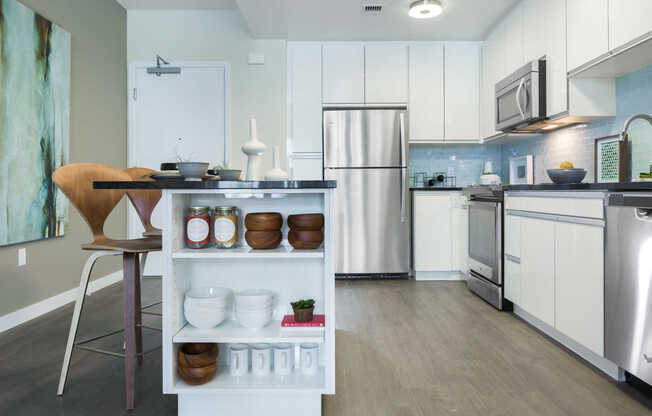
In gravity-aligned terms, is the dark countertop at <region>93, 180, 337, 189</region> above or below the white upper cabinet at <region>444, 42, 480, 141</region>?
below

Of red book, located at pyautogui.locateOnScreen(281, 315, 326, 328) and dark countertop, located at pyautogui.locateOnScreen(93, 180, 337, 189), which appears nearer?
dark countertop, located at pyautogui.locateOnScreen(93, 180, 337, 189)

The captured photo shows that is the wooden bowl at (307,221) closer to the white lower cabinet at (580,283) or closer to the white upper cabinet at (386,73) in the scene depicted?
the white lower cabinet at (580,283)

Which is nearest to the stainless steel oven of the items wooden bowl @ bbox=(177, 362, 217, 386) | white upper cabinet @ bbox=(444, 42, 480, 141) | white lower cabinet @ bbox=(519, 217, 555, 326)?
white lower cabinet @ bbox=(519, 217, 555, 326)

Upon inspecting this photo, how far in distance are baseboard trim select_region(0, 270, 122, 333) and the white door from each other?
878 mm

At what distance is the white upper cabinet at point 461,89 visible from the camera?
4.32 m

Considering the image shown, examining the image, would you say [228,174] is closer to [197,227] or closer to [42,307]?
[197,227]

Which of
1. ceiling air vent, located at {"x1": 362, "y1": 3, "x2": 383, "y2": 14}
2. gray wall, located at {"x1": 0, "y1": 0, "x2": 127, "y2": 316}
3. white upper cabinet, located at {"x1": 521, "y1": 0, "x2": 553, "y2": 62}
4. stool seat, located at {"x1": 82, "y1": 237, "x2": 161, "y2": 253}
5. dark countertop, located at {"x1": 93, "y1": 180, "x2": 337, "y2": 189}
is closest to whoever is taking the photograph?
dark countertop, located at {"x1": 93, "y1": 180, "x2": 337, "y2": 189}

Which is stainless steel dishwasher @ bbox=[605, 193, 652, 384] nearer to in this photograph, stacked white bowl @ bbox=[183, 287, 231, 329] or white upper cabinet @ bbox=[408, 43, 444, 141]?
stacked white bowl @ bbox=[183, 287, 231, 329]

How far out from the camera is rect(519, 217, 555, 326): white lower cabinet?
2369 millimetres

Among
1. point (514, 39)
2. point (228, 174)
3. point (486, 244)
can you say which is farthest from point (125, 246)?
point (514, 39)

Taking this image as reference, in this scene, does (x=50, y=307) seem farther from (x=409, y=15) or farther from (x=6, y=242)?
(x=409, y=15)

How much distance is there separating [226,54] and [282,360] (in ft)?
11.8

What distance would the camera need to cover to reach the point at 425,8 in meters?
3.42

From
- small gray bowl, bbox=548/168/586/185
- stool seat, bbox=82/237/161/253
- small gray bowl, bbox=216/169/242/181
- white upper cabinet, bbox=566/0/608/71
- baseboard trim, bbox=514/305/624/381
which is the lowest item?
baseboard trim, bbox=514/305/624/381
